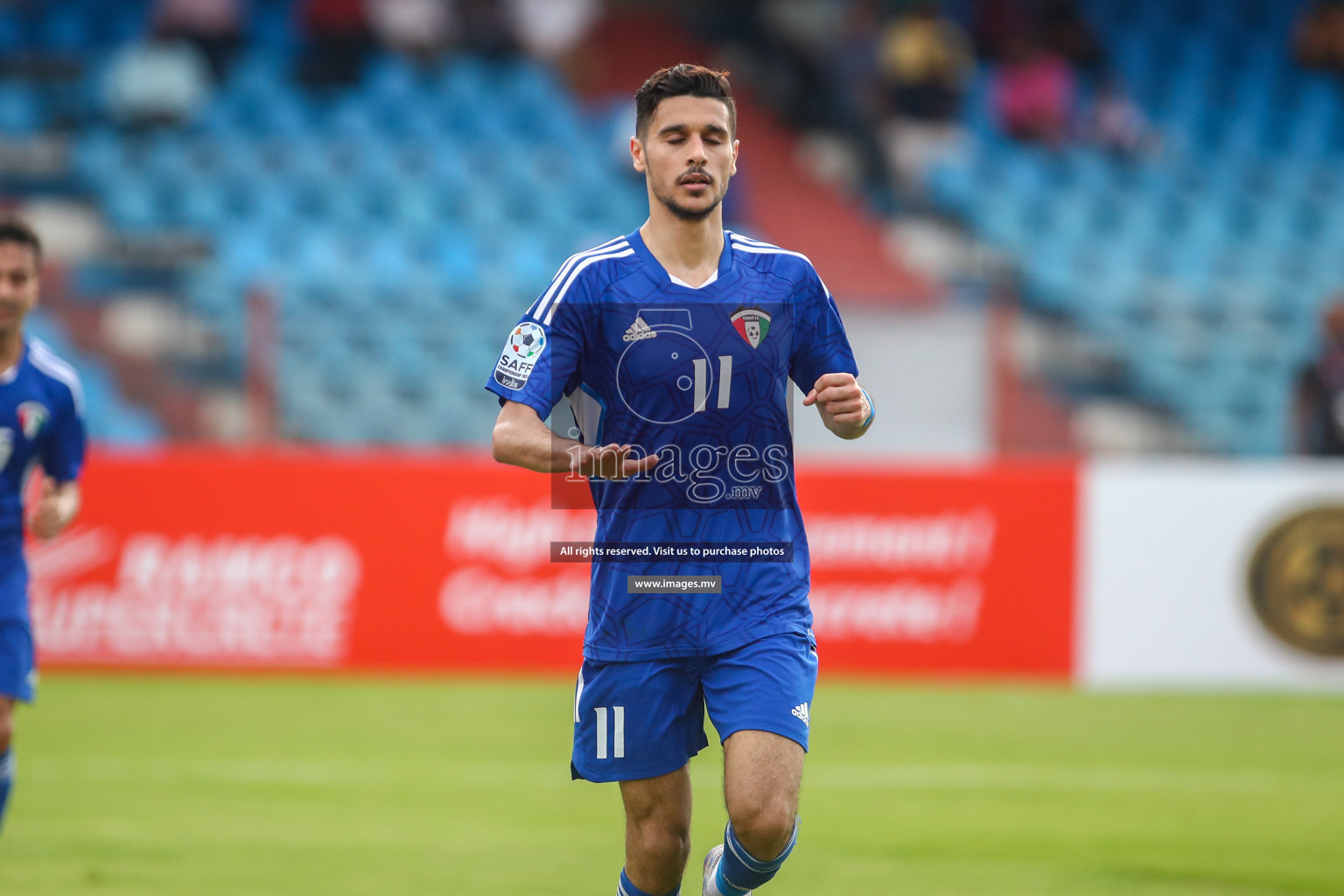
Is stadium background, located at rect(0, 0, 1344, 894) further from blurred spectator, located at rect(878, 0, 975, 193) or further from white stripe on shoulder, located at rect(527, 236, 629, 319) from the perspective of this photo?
white stripe on shoulder, located at rect(527, 236, 629, 319)

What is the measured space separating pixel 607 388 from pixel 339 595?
7505 millimetres

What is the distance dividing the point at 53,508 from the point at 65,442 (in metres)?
0.32

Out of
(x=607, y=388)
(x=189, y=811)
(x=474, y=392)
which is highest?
(x=474, y=392)

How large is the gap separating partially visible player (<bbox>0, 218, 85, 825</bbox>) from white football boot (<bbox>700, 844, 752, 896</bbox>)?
8.93 feet

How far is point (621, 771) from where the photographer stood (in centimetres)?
441

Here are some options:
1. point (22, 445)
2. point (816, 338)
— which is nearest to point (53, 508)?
point (22, 445)

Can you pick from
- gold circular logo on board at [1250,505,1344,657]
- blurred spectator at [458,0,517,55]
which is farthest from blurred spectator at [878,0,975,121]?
gold circular logo on board at [1250,505,1344,657]

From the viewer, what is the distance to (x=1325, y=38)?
2019cm

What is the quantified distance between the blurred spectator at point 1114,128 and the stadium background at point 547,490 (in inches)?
3.0

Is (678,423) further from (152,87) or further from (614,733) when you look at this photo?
(152,87)

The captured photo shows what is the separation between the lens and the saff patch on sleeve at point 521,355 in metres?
4.36

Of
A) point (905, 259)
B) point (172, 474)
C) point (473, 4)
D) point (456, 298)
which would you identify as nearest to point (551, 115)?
point (473, 4)

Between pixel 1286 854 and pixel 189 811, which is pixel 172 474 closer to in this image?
pixel 189 811

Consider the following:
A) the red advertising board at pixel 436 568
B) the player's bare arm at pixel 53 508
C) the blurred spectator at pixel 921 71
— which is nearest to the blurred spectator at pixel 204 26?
the red advertising board at pixel 436 568
